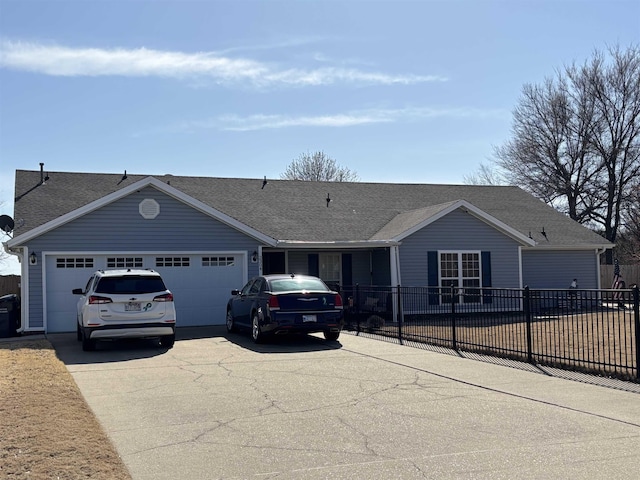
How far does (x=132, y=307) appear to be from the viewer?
14305 mm

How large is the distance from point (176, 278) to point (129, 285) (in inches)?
215

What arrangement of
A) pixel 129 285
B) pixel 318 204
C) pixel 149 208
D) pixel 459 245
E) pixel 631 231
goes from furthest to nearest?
pixel 631 231 → pixel 318 204 → pixel 459 245 → pixel 149 208 → pixel 129 285

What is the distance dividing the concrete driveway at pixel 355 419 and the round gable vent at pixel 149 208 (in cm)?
721

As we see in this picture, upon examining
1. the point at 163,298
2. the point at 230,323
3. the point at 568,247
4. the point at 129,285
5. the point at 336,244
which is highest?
the point at 336,244

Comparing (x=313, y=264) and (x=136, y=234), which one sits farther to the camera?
(x=313, y=264)

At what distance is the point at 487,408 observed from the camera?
27.5 ft

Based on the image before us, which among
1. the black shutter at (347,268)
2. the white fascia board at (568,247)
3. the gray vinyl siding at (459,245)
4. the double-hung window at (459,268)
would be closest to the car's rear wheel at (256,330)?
the gray vinyl siding at (459,245)

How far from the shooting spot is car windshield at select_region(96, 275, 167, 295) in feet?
47.1

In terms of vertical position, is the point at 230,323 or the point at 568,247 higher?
the point at 568,247

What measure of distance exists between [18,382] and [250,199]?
1595 cm

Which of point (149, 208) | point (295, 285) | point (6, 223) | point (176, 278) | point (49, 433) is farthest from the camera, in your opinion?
point (6, 223)

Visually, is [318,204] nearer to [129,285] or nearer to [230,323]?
[230,323]

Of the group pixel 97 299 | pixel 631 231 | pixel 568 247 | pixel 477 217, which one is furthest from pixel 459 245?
pixel 631 231

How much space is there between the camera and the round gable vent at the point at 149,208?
1961 cm
